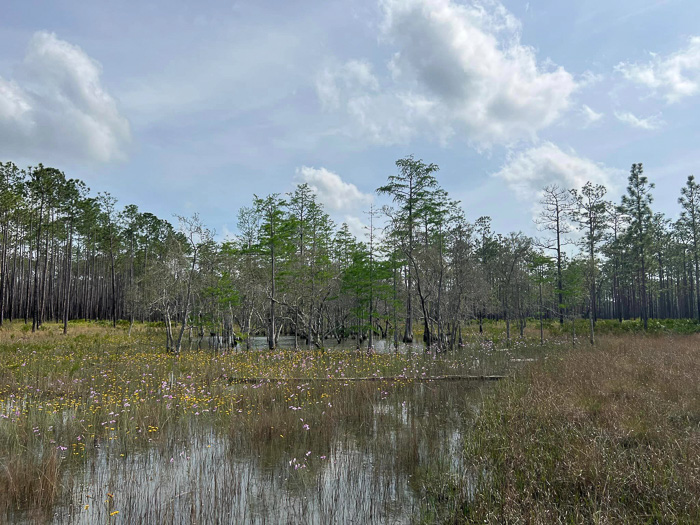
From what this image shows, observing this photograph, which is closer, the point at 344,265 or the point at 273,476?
the point at 273,476

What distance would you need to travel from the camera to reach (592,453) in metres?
5.71

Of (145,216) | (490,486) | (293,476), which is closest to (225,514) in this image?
(293,476)

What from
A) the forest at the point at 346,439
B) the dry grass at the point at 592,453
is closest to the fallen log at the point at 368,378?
the forest at the point at 346,439

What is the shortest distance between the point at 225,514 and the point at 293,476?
54.7 inches

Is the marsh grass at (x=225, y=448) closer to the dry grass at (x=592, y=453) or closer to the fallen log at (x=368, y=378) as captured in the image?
the fallen log at (x=368, y=378)

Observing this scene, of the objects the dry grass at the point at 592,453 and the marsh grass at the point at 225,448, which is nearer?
Answer: the dry grass at the point at 592,453

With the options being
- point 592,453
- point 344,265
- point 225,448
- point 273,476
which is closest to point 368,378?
point 225,448

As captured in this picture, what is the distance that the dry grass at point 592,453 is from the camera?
15.3 feet

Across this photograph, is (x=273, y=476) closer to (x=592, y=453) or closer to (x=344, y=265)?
(x=592, y=453)

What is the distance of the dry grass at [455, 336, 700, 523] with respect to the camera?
4.66 m

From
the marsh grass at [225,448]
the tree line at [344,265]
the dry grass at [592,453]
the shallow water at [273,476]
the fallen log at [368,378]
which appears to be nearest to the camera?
the dry grass at [592,453]

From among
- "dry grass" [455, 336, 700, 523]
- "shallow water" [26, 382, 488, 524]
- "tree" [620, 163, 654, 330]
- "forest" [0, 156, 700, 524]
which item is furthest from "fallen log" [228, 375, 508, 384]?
"tree" [620, 163, 654, 330]

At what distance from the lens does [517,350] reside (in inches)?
880

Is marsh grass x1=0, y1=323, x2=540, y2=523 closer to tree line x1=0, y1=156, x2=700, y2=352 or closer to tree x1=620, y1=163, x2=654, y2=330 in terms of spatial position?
tree line x1=0, y1=156, x2=700, y2=352
